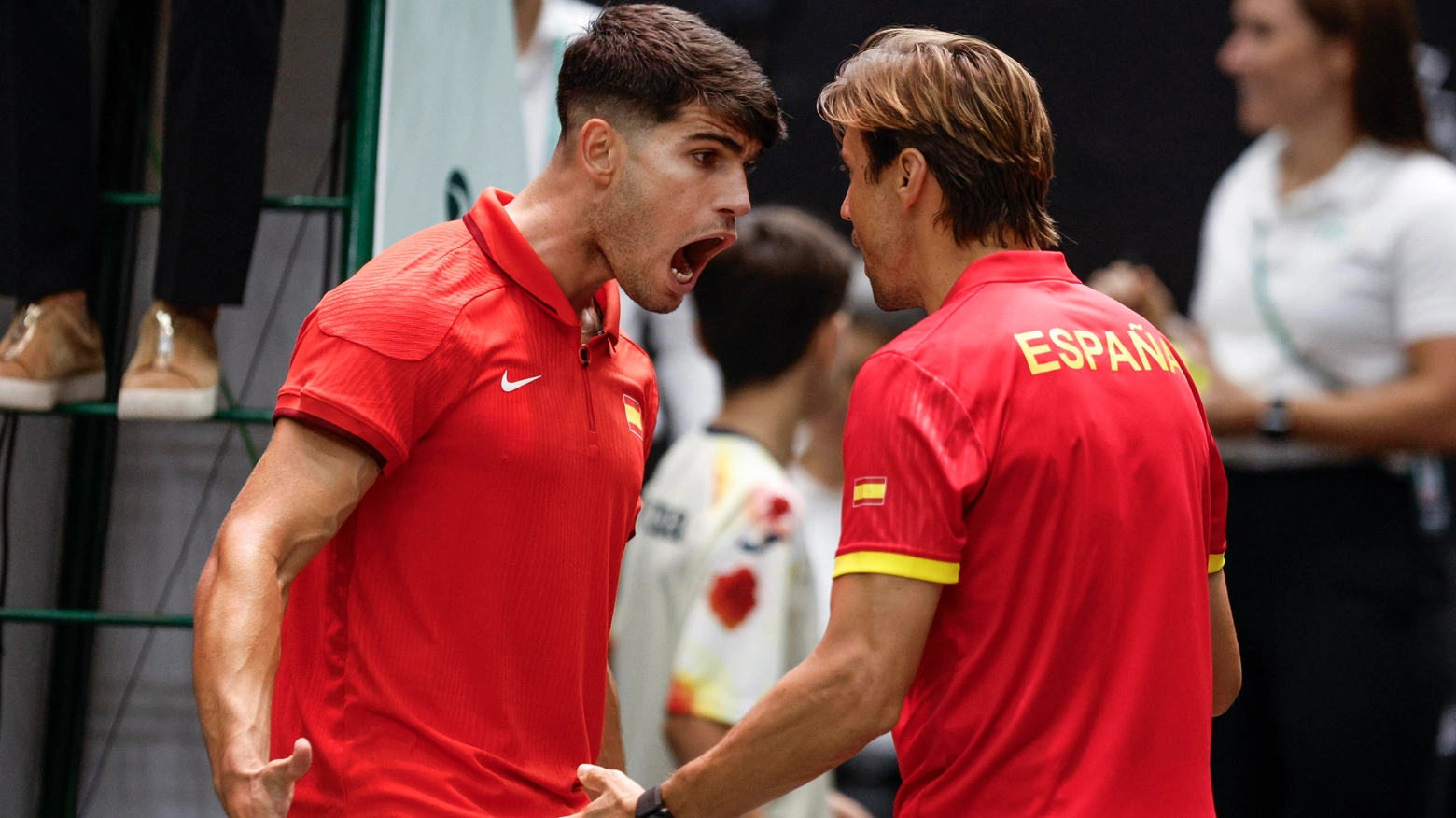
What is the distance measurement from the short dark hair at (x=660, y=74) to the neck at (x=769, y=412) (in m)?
1.02

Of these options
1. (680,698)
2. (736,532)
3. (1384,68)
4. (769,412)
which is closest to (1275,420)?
(1384,68)

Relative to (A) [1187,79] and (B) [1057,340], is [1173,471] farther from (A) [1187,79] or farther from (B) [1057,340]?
(A) [1187,79]

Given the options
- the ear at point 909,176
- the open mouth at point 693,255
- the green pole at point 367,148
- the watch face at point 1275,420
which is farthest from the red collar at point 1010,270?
the watch face at point 1275,420

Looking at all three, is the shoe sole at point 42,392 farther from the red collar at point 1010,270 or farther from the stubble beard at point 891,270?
the red collar at point 1010,270

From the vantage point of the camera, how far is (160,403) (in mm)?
2488

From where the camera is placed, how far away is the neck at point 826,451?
160 inches

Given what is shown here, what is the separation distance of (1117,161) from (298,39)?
2349mm

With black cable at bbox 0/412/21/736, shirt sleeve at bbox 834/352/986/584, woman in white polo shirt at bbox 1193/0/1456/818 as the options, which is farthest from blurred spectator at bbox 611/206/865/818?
black cable at bbox 0/412/21/736

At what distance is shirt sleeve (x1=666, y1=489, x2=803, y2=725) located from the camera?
281cm

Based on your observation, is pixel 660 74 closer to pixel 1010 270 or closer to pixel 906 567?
pixel 1010 270

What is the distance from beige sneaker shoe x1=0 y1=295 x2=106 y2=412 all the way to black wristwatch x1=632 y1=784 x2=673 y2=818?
133cm

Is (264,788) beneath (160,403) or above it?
beneath

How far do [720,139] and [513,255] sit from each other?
13.2 inches

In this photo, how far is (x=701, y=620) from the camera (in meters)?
2.87
